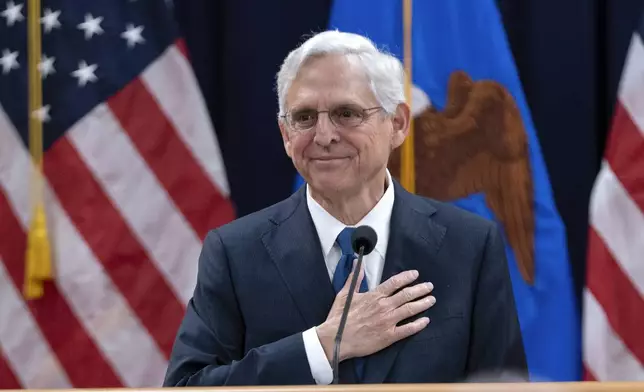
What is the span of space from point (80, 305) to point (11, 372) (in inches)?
12.2

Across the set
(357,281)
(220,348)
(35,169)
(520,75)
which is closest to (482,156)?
(520,75)

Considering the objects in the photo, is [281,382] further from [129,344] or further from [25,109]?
[25,109]

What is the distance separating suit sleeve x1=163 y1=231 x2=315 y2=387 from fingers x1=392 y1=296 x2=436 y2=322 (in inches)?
6.8

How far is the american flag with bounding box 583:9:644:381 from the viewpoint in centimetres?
234

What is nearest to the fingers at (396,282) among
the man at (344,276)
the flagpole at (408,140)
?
the man at (344,276)

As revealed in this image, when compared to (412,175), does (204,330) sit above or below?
above

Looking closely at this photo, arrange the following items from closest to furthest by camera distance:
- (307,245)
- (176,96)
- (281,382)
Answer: (281,382), (307,245), (176,96)

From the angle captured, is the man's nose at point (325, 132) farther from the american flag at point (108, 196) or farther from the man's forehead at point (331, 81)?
the american flag at point (108, 196)

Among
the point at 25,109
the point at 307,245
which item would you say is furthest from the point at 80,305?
the point at 307,245

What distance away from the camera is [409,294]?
140 cm

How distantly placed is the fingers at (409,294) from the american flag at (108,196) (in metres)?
1.17

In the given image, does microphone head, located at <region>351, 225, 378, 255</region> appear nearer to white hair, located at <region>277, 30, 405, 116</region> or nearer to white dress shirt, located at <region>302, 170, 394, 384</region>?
white dress shirt, located at <region>302, 170, 394, 384</region>

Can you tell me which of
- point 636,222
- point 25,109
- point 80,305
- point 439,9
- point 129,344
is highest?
point 25,109

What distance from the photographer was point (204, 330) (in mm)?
1411
